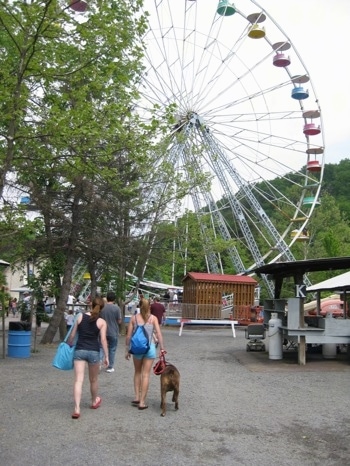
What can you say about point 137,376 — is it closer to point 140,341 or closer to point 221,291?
point 140,341

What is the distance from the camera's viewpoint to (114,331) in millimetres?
11562

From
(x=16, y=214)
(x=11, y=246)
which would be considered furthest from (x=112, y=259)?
(x=16, y=214)

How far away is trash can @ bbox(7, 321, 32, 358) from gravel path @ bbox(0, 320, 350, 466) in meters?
1.66

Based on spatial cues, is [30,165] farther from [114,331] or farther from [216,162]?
[216,162]

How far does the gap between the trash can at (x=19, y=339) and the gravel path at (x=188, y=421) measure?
1659 mm

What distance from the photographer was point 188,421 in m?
7.12

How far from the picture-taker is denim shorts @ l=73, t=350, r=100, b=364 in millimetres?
7339

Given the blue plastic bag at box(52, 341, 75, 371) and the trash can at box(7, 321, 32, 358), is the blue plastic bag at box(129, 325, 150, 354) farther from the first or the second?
the trash can at box(7, 321, 32, 358)

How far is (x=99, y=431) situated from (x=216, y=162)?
23.8 metres

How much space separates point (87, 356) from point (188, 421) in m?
1.52

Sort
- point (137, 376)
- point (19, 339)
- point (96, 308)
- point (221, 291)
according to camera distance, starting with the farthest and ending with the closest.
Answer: point (221, 291), point (19, 339), point (137, 376), point (96, 308)

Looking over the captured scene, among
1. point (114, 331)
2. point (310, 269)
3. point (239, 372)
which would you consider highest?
point (310, 269)

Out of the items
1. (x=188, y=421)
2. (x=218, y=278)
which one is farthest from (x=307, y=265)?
(x=218, y=278)

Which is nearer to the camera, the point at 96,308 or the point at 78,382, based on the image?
the point at 78,382
